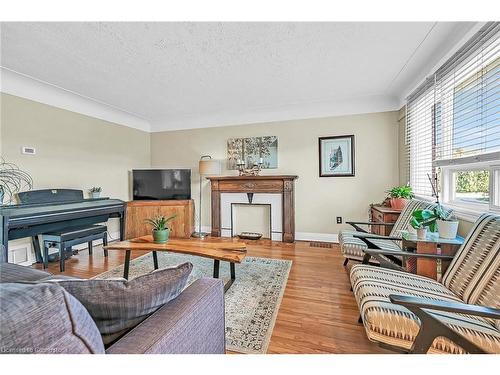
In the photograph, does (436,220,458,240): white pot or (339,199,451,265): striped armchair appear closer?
(436,220,458,240): white pot

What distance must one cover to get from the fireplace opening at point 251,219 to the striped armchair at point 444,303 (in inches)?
105

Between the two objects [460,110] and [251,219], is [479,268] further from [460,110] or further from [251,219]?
[251,219]

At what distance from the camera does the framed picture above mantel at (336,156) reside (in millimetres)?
3852

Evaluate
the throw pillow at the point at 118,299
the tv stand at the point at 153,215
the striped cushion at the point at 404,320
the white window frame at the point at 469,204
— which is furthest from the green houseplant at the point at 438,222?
the tv stand at the point at 153,215

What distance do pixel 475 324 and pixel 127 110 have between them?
4.95 metres

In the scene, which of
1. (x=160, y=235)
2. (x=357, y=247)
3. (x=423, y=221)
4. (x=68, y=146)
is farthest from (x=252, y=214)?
(x=68, y=146)

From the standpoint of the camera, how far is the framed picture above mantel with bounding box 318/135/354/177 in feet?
12.6

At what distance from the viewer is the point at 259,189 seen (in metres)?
4.15

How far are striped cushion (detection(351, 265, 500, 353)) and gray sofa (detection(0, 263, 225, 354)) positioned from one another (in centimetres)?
83

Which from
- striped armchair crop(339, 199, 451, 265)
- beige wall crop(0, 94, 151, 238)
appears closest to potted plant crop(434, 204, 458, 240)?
striped armchair crop(339, 199, 451, 265)

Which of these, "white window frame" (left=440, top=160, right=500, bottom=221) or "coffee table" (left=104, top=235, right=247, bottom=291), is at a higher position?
"white window frame" (left=440, top=160, right=500, bottom=221)

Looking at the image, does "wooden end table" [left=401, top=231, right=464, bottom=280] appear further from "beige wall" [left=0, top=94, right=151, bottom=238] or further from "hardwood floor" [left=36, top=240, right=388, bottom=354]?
"beige wall" [left=0, top=94, right=151, bottom=238]

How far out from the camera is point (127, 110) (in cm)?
422
